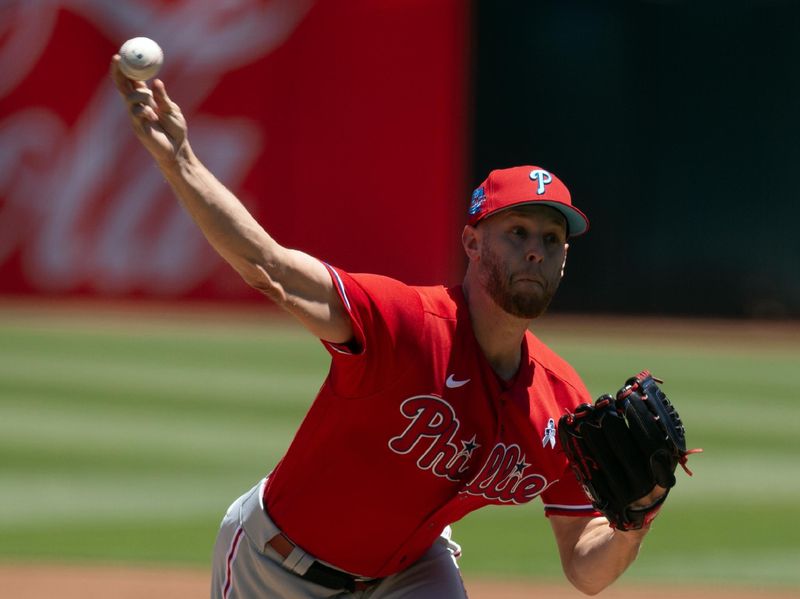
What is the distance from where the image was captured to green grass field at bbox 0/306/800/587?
22.9 ft

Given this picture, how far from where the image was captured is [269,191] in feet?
49.4

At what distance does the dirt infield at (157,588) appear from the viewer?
599 centimetres

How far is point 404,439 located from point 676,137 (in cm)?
1316

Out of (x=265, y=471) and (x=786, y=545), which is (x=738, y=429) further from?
(x=265, y=471)

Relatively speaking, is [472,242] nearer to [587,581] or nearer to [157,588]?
[587,581]

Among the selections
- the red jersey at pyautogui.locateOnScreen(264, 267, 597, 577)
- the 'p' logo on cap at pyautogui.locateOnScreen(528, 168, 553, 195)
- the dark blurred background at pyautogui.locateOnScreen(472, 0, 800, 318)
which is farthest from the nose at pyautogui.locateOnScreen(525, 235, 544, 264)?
the dark blurred background at pyautogui.locateOnScreen(472, 0, 800, 318)

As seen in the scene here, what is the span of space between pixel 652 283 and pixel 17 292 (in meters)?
7.52

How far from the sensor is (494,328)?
3816 mm

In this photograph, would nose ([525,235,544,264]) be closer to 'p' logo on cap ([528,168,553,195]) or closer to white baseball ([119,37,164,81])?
'p' logo on cap ([528,168,553,195])

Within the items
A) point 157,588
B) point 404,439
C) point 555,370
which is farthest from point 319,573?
point 157,588

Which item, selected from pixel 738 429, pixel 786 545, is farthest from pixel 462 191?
pixel 786 545

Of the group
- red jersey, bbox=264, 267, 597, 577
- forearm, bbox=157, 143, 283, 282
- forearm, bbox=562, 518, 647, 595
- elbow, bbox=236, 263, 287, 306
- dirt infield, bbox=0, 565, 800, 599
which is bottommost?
dirt infield, bbox=0, 565, 800, 599

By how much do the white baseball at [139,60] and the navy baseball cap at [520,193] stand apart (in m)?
1.13

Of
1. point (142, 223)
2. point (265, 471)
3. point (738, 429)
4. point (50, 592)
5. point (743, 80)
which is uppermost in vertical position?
point (743, 80)
